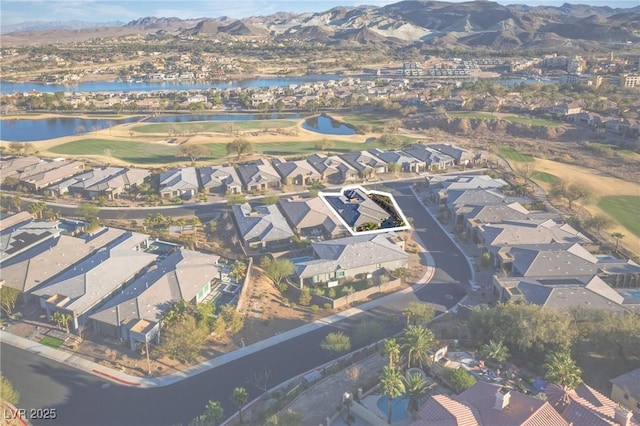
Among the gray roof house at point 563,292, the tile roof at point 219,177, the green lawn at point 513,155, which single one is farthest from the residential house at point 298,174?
the gray roof house at point 563,292

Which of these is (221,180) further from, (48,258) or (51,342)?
(51,342)

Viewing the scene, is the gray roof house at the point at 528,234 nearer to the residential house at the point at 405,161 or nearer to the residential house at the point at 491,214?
the residential house at the point at 491,214

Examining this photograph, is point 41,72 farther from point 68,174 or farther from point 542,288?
point 542,288

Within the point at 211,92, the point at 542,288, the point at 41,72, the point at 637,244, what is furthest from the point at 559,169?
the point at 41,72

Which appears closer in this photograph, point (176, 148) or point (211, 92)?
point (176, 148)

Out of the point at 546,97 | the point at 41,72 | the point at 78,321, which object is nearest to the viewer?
the point at 78,321

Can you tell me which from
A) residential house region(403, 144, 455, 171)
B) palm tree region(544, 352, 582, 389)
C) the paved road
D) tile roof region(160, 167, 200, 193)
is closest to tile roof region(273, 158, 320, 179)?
tile roof region(160, 167, 200, 193)
